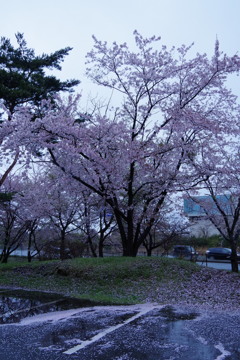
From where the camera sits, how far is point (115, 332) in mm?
5441

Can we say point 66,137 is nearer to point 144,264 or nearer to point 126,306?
point 144,264

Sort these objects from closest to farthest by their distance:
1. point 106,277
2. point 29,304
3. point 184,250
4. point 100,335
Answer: point 100,335 → point 29,304 → point 106,277 → point 184,250

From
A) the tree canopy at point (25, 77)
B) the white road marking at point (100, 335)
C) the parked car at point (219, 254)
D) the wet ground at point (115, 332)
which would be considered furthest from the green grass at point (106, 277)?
the parked car at point (219, 254)

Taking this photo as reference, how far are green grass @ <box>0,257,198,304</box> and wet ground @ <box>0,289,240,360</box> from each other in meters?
1.63

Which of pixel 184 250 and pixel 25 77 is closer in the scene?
pixel 25 77

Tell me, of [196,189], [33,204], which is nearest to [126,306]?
[196,189]

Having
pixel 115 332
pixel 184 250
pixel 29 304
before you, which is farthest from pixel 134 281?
pixel 184 250

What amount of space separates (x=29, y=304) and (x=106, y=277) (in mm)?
3807

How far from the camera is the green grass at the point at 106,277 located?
964 centimetres

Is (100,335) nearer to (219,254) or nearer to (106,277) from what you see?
(106,277)

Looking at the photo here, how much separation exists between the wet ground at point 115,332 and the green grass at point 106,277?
1627 mm

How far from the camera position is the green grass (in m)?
9.64

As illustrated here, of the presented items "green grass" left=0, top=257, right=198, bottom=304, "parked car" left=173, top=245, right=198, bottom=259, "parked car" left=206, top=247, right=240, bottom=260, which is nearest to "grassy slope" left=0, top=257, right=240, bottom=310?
"green grass" left=0, top=257, right=198, bottom=304

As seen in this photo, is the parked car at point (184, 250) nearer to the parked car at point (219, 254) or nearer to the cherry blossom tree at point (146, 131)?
the parked car at point (219, 254)
